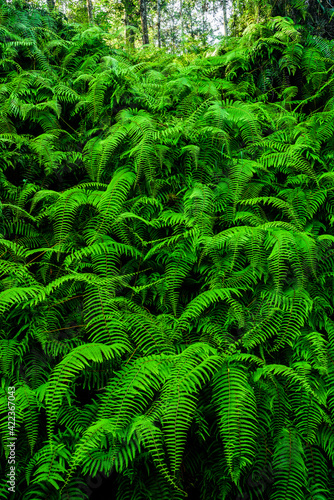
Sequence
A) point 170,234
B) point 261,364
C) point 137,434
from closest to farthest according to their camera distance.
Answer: point 137,434 < point 261,364 < point 170,234

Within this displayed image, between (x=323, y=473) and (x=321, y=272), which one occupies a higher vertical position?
(x=321, y=272)

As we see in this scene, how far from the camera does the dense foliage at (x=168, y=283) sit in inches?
79.3

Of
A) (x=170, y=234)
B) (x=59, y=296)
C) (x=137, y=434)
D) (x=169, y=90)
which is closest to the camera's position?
(x=137, y=434)

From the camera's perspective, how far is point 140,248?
3004 millimetres

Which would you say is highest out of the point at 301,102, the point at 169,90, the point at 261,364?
the point at 169,90

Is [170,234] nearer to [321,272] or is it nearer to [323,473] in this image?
[321,272]

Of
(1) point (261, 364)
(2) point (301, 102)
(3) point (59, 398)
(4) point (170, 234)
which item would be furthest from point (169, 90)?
(3) point (59, 398)

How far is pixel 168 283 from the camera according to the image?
2713mm

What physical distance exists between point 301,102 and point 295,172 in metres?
1.40

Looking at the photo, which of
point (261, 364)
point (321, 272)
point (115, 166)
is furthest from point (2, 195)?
point (321, 272)

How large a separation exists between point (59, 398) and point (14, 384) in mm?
478

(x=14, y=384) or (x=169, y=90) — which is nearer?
(x=14, y=384)

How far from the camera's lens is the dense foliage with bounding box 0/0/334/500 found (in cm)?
201

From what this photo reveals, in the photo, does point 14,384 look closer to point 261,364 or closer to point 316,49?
point 261,364
